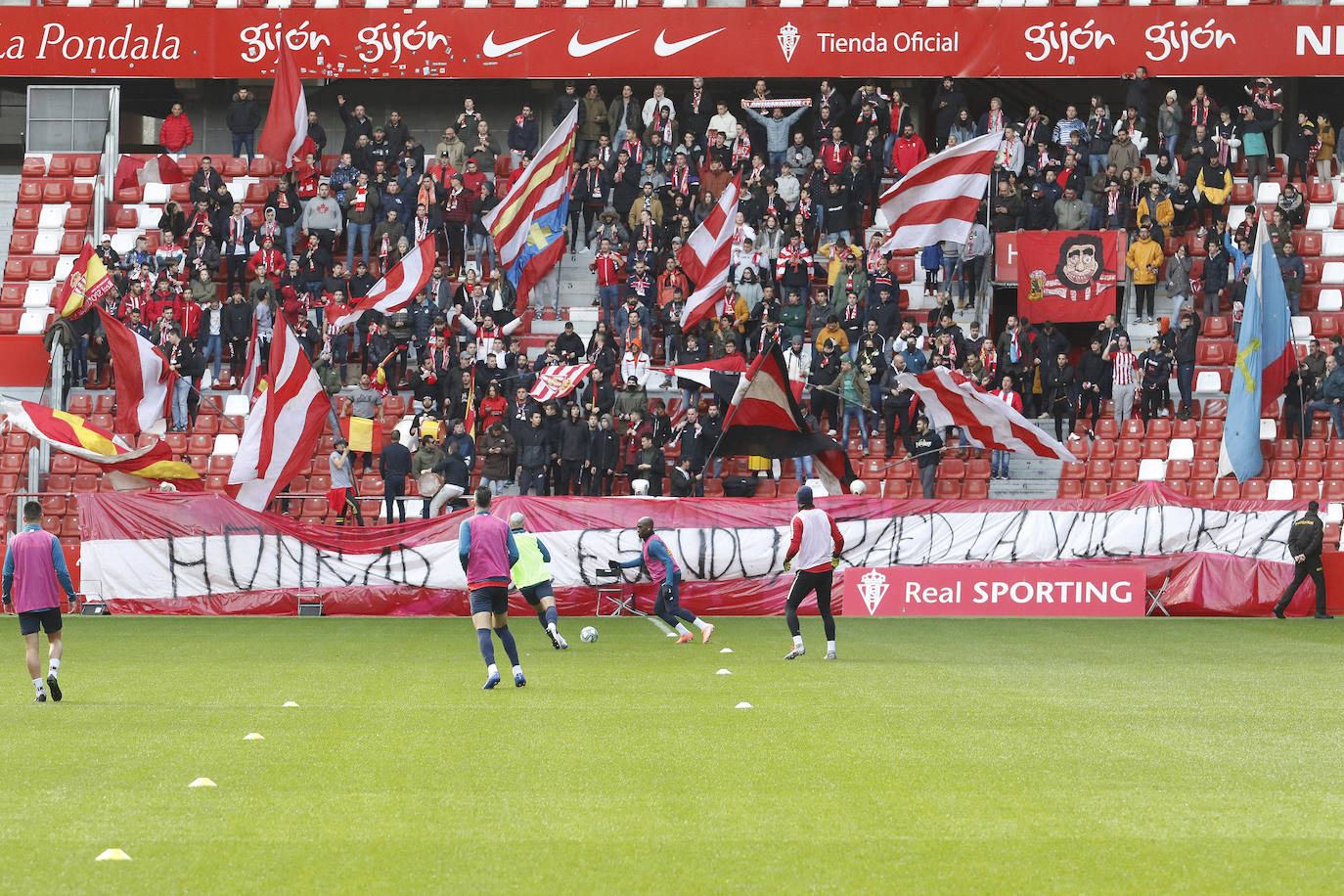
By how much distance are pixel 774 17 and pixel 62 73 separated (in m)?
16.2

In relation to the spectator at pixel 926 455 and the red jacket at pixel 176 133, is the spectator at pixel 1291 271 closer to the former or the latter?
the spectator at pixel 926 455

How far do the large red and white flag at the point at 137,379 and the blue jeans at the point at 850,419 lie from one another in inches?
472

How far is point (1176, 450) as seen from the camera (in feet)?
101

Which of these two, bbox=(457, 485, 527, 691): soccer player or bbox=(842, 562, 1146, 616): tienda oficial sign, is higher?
bbox=(457, 485, 527, 691): soccer player

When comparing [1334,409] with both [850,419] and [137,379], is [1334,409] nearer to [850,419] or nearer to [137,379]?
[850,419]

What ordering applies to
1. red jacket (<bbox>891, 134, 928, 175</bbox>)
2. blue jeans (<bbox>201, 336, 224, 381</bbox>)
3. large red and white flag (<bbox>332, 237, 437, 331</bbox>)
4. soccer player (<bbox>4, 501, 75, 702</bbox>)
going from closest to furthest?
soccer player (<bbox>4, 501, 75, 702</bbox>), large red and white flag (<bbox>332, 237, 437, 331</bbox>), blue jeans (<bbox>201, 336, 224, 381</bbox>), red jacket (<bbox>891, 134, 928, 175</bbox>)

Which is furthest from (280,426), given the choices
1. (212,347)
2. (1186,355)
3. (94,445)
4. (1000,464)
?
(1186,355)

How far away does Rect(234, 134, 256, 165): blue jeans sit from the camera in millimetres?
37094

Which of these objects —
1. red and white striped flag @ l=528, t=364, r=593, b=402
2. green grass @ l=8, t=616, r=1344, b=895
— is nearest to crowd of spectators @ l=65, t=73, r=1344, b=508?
red and white striped flag @ l=528, t=364, r=593, b=402

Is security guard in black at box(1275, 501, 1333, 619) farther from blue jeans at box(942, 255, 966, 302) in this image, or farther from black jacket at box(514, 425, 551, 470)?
black jacket at box(514, 425, 551, 470)

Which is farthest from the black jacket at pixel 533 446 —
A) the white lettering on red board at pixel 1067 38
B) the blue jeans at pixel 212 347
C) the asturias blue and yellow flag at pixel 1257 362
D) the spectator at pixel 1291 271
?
the white lettering on red board at pixel 1067 38

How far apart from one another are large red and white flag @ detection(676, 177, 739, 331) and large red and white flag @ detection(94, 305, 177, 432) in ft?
30.9

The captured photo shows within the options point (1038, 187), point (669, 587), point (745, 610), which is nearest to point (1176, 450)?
point (1038, 187)

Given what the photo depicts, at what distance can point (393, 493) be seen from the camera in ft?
93.7
